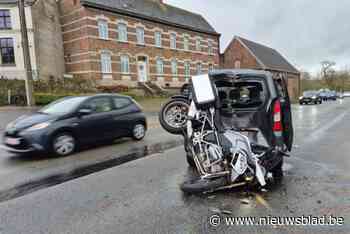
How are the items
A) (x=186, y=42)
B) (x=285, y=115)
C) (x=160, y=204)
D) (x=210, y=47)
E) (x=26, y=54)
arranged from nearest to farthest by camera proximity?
(x=160, y=204) < (x=285, y=115) < (x=26, y=54) < (x=186, y=42) < (x=210, y=47)

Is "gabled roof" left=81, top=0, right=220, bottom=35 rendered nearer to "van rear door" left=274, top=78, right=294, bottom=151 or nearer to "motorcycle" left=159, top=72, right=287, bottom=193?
"motorcycle" left=159, top=72, right=287, bottom=193

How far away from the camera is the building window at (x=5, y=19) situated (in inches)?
896

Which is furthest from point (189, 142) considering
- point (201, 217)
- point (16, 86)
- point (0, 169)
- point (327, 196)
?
point (16, 86)

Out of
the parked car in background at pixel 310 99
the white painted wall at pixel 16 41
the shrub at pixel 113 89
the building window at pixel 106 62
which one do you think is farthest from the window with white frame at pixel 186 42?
the white painted wall at pixel 16 41

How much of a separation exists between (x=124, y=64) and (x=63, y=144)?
21.1m

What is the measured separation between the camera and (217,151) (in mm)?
3762

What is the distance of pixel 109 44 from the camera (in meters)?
24.6

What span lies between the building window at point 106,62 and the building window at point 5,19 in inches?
355

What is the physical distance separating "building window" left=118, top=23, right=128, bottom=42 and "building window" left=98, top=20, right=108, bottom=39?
153 centimetres

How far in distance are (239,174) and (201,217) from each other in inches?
37.9

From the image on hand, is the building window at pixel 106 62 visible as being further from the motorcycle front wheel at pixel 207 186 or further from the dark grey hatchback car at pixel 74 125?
the motorcycle front wheel at pixel 207 186

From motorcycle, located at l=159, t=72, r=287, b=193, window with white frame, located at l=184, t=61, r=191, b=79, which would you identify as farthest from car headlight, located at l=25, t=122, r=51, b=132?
window with white frame, located at l=184, t=61, r=191, b=79

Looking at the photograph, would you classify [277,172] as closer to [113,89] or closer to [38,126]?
[38,126]

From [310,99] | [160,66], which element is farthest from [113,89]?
[310,99]
